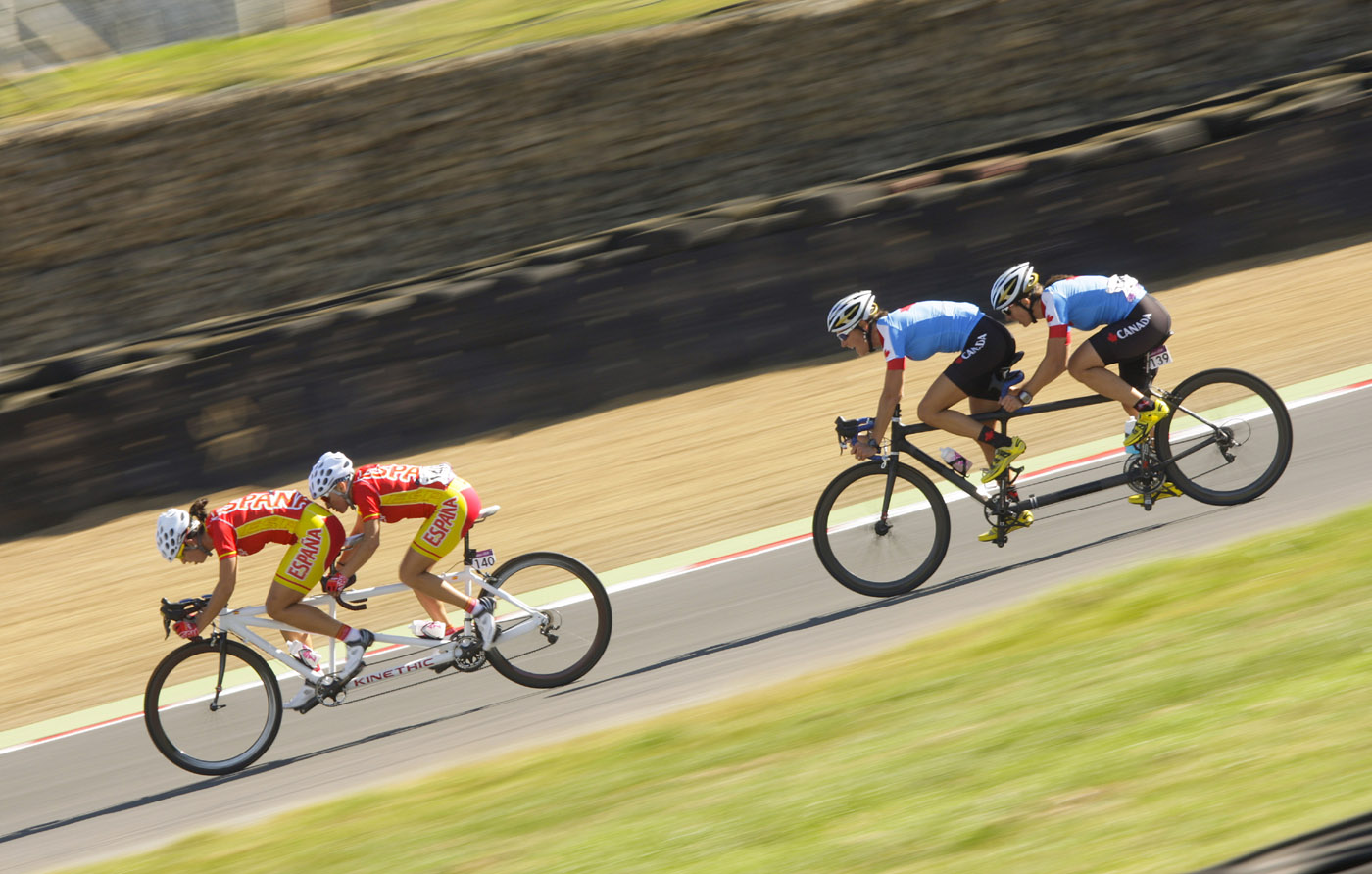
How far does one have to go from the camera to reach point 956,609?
7527 millimetres

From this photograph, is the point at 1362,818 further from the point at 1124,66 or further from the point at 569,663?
the point at 1124,66

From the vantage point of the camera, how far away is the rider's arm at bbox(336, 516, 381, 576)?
7.56 meters

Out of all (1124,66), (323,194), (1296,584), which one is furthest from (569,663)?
(1124,66)

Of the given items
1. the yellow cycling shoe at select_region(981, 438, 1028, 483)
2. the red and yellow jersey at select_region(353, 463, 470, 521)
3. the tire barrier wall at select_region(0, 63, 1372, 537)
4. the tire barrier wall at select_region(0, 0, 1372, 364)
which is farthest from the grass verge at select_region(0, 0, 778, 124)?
the yellow cycling shoe at select_region(981, 438, 1028, 483)

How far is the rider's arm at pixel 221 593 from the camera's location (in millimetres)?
7461

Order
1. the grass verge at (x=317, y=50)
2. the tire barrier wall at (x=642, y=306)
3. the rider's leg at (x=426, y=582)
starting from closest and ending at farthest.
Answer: the rider's leg at (x=426, y=582)
the tire barrier wall at (x=642, y=306)
the grass verge at (x=317, y=50)

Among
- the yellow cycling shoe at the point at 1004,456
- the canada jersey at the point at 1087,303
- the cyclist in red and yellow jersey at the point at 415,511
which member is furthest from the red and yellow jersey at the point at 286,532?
the canada jersey at the point at 1087,303

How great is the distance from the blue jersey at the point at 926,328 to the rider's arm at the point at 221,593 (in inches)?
156

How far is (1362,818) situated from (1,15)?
22.5 metres

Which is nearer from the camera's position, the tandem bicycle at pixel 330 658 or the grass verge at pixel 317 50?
the tandem bicycle at pixel 330 658

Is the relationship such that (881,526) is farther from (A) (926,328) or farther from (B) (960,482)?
(A) (926,328)

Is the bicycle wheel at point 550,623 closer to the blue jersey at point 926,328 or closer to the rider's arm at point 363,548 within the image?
the rider's arm at point 363,548

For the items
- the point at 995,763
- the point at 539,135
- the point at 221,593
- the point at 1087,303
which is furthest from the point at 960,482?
the point at 539,135

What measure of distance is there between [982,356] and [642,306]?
6377 millimetres
